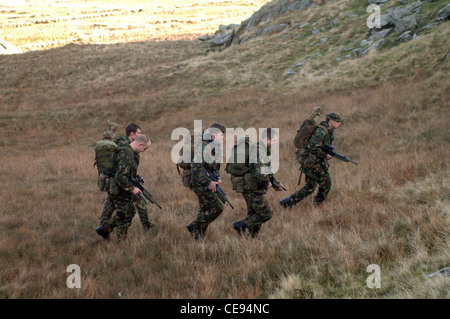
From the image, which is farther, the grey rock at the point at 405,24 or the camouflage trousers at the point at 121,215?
the grey rock at the point at 405,24

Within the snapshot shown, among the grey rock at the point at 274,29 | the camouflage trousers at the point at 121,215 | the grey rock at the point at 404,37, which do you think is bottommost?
the camouflage trousers at the point at 121,215

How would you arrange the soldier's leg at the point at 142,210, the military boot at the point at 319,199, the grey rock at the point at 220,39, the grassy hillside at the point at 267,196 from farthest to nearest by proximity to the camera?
the grey rock at the point at 220,39 < the military boot at the point at 319,199 < the soldier's leg at the point at 142,210 < the grassy hillside at the point at 267,196

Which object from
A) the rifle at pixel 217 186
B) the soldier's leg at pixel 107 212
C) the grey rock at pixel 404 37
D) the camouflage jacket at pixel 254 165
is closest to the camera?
the camouflage jacket at pixel 254 165

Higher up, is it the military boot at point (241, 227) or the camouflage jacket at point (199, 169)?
the camouflage jacket at point (199, 169)

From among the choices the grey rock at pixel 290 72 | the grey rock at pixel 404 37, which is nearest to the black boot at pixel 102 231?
the grey rock at pixel 404 37

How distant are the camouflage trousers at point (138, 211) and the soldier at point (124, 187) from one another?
99mm

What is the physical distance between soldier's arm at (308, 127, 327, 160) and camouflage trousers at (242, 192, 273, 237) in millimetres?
1721

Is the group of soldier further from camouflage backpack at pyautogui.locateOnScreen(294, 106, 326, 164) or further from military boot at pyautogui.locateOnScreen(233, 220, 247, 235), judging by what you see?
camouflage backpack at pyautogui.locateOnScreen(294, 106, 326, 164)

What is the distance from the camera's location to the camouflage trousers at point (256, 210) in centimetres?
496

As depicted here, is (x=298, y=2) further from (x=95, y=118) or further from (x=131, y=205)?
(x=131, y=205)

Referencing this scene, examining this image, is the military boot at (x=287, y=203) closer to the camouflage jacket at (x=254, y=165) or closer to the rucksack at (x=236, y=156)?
the camouflage jacket at (x=254, y=165)

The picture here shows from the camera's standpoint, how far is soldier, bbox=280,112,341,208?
623 centimetres
